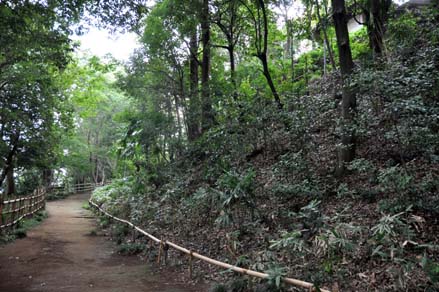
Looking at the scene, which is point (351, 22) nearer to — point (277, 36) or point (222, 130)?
point (277, 36)

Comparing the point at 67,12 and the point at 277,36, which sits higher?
the point at 277,36

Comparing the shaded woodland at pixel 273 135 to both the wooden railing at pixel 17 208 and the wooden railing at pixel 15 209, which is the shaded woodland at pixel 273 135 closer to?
the wooden railing at pixel 17 208

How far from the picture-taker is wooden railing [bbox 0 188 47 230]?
11348 mm

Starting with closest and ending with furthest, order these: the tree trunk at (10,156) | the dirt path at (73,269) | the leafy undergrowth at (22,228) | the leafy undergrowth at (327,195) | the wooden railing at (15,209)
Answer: the leafy undergrowth at (327,195) < the dirt path at (73,269) < the leafy undergrowth at (22,228) < the wooden railing at (15,209) < the tree trunk at (10,156)

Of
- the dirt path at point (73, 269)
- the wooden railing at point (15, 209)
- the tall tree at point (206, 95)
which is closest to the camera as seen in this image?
the dirt path at point (73, 269)

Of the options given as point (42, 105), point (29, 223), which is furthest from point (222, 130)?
point (42, 105)

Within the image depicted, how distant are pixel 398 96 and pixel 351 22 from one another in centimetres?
1632

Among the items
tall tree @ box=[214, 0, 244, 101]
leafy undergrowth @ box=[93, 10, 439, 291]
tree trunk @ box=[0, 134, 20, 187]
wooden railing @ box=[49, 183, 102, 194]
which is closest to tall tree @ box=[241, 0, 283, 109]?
tall tree @ box=[214, 0, 244, 101]

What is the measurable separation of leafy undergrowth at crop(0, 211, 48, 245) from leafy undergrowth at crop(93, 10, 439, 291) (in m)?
4.38

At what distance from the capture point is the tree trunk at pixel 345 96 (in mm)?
7000

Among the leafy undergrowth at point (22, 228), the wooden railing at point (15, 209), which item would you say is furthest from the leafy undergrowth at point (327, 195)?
the wooden railing at point (15, 209)

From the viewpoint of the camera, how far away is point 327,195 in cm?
683

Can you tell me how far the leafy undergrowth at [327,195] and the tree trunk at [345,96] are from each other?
25 cm

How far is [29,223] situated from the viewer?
46.7 ft
